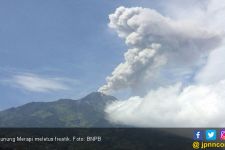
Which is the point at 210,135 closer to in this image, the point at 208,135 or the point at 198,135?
the point at 208,135

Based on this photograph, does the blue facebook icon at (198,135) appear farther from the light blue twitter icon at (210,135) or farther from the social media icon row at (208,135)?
the light blue twitter icon at (210,135)

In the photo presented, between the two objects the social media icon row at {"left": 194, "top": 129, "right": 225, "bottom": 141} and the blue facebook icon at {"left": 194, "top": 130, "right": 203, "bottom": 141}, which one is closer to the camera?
the social media icon row at {"left": 194, "top": 129, "right": 225, "bottom": 141}

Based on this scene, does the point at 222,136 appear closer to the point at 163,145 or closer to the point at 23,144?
the point at 23,144

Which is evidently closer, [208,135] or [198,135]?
[208,135]

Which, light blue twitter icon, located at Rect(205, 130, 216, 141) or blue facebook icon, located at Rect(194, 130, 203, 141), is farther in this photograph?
blue facebook icon, located at Rect(194, 130, 203, 141)

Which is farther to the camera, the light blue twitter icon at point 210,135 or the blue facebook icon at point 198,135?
the blue facebook icon at point 198,135

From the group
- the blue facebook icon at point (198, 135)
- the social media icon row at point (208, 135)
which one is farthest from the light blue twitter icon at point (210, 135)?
the blue facebook icon at point (198, 135)

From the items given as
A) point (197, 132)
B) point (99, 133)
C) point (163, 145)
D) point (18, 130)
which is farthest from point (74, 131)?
point (163, 145)

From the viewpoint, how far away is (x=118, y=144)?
414ft

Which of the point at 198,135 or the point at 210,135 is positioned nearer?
the point at 210,135

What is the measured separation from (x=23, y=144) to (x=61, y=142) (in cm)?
681

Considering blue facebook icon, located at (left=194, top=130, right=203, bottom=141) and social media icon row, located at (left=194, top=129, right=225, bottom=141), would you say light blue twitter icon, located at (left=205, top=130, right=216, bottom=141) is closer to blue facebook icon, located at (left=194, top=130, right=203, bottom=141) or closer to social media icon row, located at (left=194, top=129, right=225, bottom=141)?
social media icon row, located at (left=194, top=129, right=225, bottom=141)

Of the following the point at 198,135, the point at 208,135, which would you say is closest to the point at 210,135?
the point at 208,135

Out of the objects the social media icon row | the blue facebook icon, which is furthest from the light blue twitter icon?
the blue facebook icon
